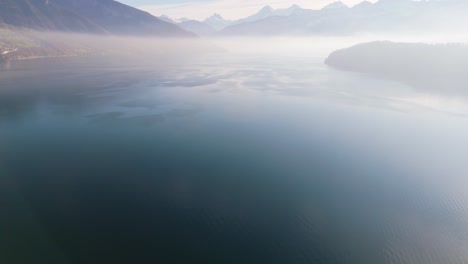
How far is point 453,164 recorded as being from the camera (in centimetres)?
2558

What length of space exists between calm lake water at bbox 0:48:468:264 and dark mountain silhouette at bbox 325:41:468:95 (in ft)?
98.0

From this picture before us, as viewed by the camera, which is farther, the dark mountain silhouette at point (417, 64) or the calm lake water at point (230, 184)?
the dark mountain silhouette at point (417, 64)

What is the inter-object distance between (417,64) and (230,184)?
277 feet

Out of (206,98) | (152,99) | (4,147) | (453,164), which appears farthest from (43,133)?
(453,164)

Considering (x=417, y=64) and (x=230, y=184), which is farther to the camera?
(x=417, y=64)

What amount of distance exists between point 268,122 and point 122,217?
24835 millimetres

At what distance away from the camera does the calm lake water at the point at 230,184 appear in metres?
14.8

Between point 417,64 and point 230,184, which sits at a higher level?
point 417,64

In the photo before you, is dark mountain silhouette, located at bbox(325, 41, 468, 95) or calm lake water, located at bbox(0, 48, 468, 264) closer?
calm lake water, located at bbox(0, 48, 468, 264)

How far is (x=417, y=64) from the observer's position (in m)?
80.4

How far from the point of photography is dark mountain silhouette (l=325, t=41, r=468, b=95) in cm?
6731

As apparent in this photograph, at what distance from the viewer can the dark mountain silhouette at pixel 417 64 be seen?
67312mm

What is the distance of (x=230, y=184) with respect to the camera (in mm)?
20938

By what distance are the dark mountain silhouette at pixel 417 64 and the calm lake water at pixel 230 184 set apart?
2988 cm
